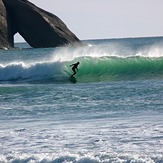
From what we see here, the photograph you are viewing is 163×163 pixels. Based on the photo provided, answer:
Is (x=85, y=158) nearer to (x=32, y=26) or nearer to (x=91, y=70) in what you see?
(x=91, y=70)

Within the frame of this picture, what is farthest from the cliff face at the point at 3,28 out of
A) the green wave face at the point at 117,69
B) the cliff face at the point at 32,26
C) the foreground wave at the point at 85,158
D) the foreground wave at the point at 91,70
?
the foreground wave at the point at 85,158

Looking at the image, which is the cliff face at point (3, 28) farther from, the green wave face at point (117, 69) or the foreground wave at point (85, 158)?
the foreground wave at point (85, 158)

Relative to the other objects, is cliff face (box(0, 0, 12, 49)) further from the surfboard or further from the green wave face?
the surfboard

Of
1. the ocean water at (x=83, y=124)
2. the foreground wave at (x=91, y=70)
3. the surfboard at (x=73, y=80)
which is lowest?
the surfboard at (x=73, y=80)

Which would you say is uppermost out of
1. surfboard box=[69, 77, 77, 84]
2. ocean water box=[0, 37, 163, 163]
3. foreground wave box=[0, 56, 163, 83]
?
ocean water box=[0, 37, 163, 163]

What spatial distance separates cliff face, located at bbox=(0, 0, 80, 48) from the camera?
9438 cm

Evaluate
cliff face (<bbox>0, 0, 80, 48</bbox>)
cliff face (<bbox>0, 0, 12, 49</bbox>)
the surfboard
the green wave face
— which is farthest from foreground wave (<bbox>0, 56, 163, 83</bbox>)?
cliff face (<bbox>0, 0, 80, 48</bbox>)

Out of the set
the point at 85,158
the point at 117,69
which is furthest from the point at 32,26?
the point at 85,158

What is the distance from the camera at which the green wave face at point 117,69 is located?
30.3 metres

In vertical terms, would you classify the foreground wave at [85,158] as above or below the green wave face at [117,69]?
above

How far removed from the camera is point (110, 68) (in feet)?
111

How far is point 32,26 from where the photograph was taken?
94625 mm

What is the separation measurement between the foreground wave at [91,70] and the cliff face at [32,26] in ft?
191

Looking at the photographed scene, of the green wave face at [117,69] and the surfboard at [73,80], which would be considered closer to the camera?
the surfboard at [73,80]
